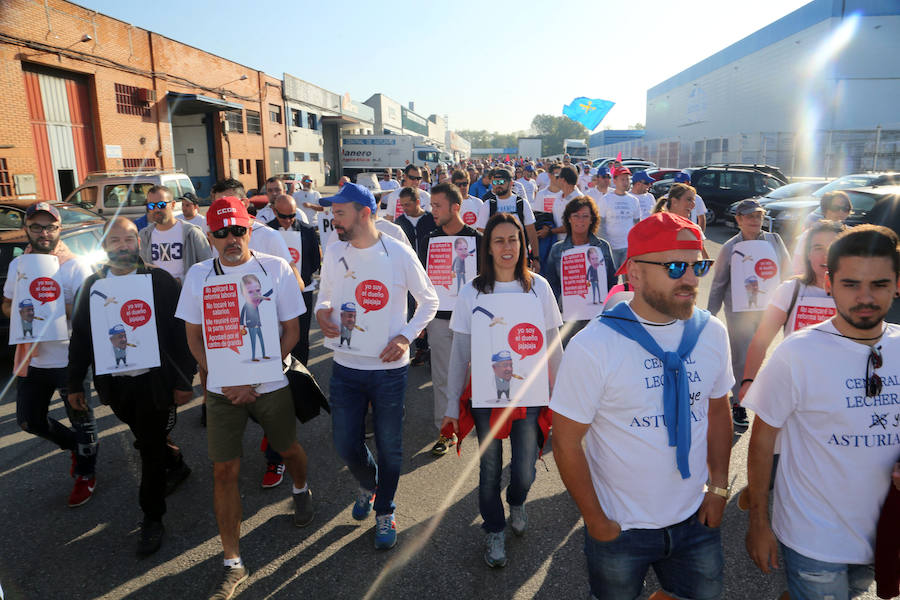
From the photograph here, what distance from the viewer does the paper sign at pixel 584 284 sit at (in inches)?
184

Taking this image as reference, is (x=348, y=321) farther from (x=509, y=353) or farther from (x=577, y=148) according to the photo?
(x=577, y=148)

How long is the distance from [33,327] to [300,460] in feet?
7.04

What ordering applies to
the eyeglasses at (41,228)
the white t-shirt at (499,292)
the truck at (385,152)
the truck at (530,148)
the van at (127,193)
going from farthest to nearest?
the truck at (530,148) → the truck at (385,152) → the van at (127,193) → the eyeglasses at (41,228) → the white t-shirt at (499,292)

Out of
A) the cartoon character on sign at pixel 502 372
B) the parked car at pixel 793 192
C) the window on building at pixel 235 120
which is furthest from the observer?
the window on building at pixel 235 120

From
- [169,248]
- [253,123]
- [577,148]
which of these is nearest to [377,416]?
[169,248]

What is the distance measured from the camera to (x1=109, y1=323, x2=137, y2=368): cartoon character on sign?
332cm

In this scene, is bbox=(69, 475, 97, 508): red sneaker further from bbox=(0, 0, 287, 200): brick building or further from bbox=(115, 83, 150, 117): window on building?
bbox=(115, 83, 150, 117): window on building

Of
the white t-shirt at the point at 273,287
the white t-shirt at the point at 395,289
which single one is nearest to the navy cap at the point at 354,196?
the white t-shirt at the point at 395,289

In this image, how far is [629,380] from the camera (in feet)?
6.25

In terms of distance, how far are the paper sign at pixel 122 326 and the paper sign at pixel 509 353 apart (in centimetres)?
198

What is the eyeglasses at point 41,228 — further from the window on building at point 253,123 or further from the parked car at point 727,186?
the window on building at point 253,123

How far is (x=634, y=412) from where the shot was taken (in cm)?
193

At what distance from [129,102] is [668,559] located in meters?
26.5

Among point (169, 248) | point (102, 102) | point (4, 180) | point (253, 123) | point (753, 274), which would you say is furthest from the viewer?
point (253, 123)
